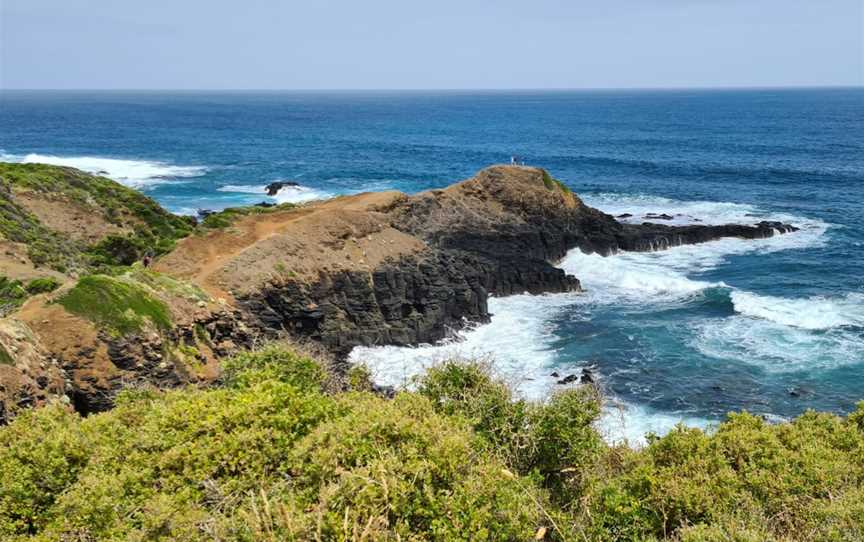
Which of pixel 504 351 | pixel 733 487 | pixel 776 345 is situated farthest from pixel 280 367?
pixel 776 345

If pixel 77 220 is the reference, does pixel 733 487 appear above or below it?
above

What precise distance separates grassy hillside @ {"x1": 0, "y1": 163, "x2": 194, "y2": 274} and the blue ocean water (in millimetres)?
14781

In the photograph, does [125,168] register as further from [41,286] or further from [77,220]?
[41,286]

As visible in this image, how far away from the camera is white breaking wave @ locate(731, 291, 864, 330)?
110 feet

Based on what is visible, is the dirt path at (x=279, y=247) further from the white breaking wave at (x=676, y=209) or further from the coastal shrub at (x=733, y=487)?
the white breaking wave at (x=676, y=209)

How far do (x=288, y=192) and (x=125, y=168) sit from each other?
1191 inches

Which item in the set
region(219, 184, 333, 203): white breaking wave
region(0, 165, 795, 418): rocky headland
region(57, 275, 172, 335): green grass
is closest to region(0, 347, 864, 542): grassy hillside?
region(0, 165, 795, 418): rocky headland

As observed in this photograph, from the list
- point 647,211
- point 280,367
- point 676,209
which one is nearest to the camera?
point 280,367

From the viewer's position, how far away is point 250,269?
28.8 m

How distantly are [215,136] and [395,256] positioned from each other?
10860cm

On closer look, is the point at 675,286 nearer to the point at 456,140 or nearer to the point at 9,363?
the point at 9,363

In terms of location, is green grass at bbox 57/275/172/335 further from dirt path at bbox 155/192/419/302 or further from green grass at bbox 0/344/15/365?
dirt path at bbox 155/192/419/302

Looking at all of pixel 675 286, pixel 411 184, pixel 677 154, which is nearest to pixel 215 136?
pixel 411 184

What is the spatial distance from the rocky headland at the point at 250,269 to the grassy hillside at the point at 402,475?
7472mm
